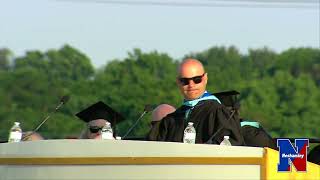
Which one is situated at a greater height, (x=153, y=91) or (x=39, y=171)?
(x=39, y=171)

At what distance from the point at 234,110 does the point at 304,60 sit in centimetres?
8974

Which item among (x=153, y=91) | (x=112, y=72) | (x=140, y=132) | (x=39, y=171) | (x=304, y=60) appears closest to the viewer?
(x=39, y=171)

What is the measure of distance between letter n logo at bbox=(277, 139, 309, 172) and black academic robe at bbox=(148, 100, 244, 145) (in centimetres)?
68

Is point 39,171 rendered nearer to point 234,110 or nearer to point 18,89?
point 234,110

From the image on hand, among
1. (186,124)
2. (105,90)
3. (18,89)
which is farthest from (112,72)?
(186,124)

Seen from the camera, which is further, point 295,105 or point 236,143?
point 295,105

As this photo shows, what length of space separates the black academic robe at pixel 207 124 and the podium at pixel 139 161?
0.70m

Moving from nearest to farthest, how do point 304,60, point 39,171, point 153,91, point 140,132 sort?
1. point 39,171
2. point 140,132
3. point 153,91
4. point 304,60

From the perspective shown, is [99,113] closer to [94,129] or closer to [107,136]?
[94,129]

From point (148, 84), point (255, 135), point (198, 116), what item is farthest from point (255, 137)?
point (148, 84)

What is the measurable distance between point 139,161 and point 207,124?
1039 mm

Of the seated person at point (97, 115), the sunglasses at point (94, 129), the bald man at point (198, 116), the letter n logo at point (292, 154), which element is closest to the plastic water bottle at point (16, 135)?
the bald man at point (198, 116)

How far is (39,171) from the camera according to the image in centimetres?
1013

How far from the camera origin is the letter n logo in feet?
32.0
